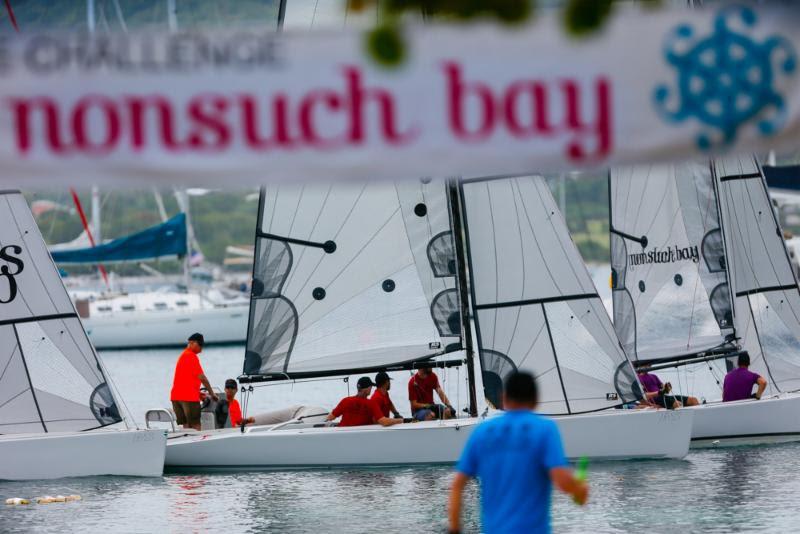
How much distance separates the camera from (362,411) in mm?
17391

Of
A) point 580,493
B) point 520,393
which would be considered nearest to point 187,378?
point 520,393

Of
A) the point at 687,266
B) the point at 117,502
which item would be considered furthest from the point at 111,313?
the point at 117,502

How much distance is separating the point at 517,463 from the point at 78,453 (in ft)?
36.2

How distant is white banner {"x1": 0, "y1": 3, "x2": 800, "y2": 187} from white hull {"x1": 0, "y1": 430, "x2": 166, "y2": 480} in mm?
11914

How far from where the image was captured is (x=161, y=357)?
178 feet

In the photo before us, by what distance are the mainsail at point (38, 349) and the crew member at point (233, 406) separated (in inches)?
64.1

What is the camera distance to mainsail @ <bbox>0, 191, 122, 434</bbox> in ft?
55.2

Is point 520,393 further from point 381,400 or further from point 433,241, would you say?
point 433,241

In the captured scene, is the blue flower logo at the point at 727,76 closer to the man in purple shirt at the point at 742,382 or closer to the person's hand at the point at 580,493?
the person's hand at the point at 580,493

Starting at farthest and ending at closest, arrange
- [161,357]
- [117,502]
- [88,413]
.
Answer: [161,357], [88,413], [117,502]

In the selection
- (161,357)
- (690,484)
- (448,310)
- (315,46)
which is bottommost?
(690,484)

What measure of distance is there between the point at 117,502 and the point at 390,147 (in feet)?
36.9

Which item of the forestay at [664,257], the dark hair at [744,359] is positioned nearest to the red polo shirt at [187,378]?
the forestay at [664,257]

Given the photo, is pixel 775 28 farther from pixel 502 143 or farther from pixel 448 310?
pixel 448 310
